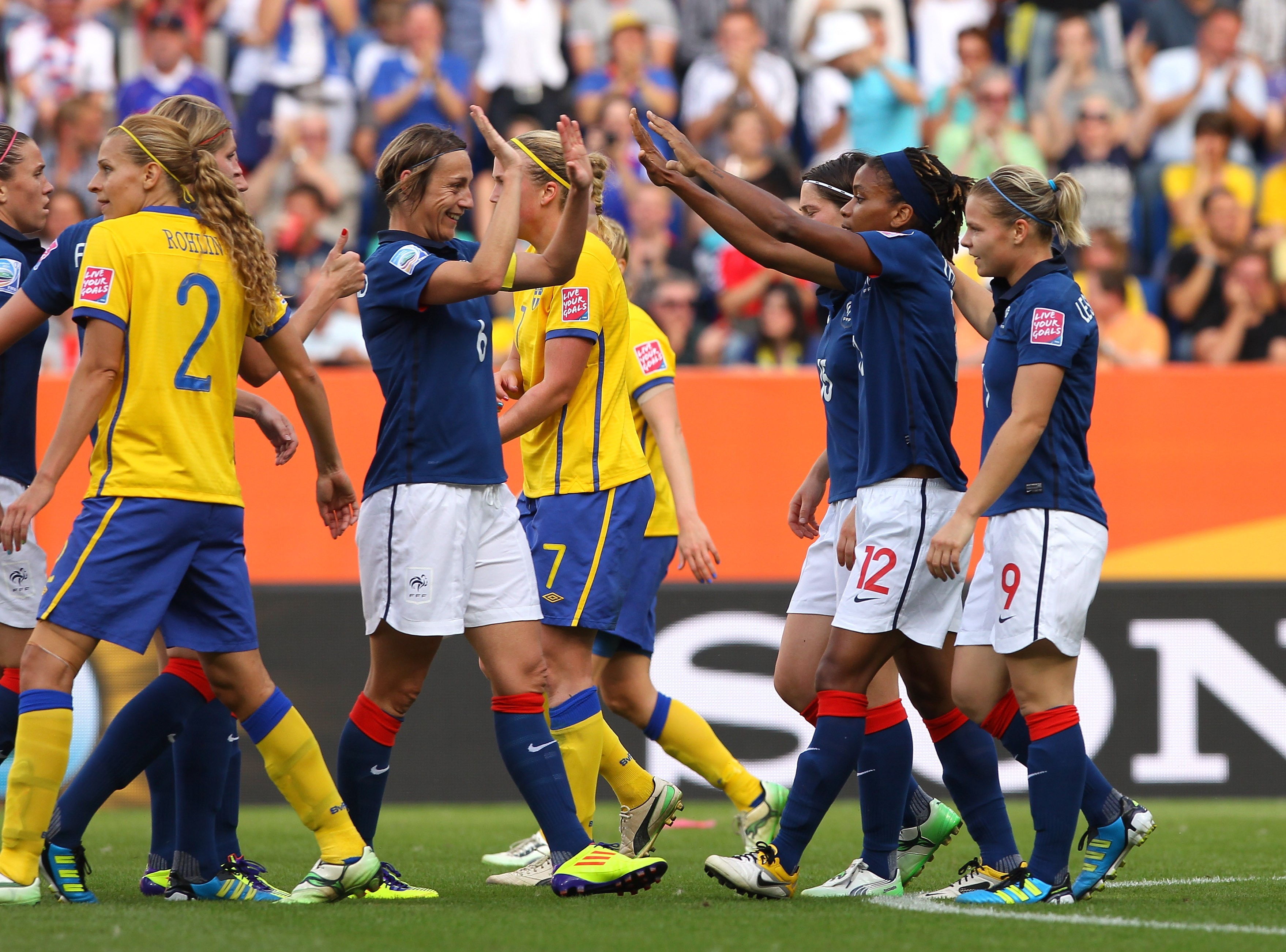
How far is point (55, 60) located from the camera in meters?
12.0

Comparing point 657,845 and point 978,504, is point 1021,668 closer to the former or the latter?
point 978,504

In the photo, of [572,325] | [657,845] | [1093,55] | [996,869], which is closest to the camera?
[996,869]

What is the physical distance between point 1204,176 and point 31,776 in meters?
10.1

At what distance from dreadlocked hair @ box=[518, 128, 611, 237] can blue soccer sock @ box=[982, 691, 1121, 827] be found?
7.16ft

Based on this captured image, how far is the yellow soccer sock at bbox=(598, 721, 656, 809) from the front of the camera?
5605 millimetres

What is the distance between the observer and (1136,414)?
27.8 feet

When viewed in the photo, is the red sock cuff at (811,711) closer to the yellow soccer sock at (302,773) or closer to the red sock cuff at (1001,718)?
the red sock cuff at (1001,718)

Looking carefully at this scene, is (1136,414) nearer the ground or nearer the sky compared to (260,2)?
nearer the ground

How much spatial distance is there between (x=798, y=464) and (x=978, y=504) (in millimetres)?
4059

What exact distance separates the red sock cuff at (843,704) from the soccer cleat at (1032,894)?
659mm

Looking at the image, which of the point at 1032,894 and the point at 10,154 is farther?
the point at 10,154

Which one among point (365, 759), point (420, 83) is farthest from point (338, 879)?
point (420, 83)

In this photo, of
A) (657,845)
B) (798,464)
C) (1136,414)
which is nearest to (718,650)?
(798,464)

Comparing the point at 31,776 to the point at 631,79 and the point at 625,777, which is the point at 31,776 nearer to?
the point at 625,777
